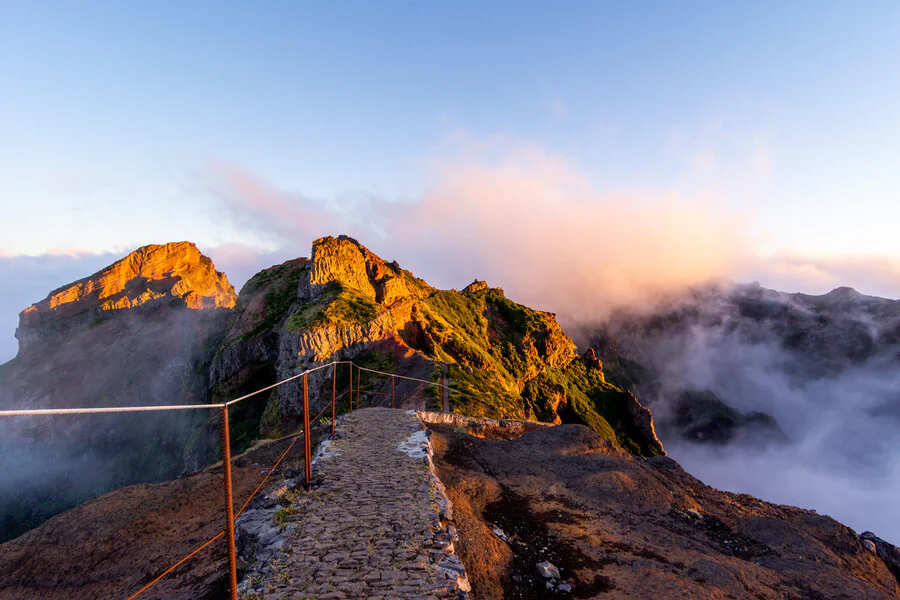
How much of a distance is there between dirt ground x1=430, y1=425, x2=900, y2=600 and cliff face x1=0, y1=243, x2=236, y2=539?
59.4 metres

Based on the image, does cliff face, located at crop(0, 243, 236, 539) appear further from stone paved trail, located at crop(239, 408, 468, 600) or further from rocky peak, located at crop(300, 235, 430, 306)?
stone paved trail, located at crop(239, 408, 468, 600)

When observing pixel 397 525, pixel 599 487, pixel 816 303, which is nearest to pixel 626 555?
pixel 599 487

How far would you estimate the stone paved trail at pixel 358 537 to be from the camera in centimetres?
→ 529

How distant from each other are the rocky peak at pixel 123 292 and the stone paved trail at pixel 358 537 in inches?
4097

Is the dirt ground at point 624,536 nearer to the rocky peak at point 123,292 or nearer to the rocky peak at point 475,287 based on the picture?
the rocky peak at point 475,287

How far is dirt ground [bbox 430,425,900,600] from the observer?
6.60 meters

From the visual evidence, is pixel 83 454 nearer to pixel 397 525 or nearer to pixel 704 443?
pixel 397 525

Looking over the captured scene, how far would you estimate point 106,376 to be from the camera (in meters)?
82.9

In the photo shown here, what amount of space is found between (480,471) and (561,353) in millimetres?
78731

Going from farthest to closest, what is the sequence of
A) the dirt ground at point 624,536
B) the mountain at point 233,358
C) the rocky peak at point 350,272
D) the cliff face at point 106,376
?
the cliff face at point 106,376, the rocky peak at point 350,272, the mountain at point 233,358, the dirt ground at point 624,536

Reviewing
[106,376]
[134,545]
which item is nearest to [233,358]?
[134,545]

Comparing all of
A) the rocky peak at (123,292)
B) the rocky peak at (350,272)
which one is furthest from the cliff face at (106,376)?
the rocky peak at (350,272)

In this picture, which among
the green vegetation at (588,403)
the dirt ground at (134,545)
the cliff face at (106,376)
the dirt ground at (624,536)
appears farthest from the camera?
the green vegetation at (588,403)

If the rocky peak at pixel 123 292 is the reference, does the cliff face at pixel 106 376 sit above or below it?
below
